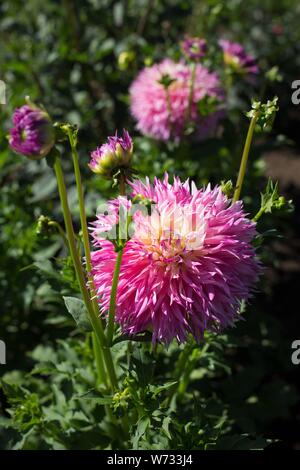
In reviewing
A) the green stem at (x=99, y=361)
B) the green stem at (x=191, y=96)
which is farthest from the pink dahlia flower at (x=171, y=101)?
the green stem at (x=99, y=361)

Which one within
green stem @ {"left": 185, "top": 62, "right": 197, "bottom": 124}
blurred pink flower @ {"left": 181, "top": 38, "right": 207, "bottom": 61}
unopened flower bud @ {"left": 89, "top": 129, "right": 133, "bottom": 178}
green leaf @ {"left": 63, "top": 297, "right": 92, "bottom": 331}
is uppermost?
blurred pink flower @ {"left": 181, "top": 38, "right": 207, "bottom": 61}

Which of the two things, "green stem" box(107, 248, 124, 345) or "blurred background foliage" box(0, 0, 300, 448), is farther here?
"blurred background foliage" box(0, 0, 300, 448)

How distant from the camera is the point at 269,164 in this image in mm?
3635

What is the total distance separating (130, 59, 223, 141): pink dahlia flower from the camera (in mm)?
2004

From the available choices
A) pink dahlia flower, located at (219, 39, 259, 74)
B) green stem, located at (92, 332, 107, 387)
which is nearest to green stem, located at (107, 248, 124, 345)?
green stem, located at (92, 332, 107, 387)

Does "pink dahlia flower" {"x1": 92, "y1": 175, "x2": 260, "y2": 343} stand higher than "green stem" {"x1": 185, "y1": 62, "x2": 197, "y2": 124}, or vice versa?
"green stem" {"x1": 185, "y1": 62, "x2": 197, "y2": 124}

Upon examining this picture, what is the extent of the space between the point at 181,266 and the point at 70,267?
378mm

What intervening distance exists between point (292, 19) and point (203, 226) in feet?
12.8

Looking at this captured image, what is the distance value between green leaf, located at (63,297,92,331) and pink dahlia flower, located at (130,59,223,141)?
3.20 ft

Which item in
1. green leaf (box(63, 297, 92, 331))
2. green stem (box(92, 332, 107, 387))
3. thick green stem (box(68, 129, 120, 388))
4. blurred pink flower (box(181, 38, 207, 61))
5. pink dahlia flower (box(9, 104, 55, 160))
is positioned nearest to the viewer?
Result: pink dahlia flower (box(9, 104, 55, 160))

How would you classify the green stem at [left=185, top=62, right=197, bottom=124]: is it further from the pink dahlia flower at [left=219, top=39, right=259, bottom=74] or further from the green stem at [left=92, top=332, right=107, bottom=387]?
the green stem at [left=92, top=332, right=107, bottom=387]

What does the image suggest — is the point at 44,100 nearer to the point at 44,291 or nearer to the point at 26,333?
the point at 26,333
